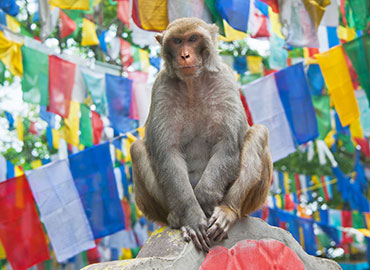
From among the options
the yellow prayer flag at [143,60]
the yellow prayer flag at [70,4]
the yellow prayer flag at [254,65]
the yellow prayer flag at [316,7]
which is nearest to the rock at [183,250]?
the yellow prayer flag at [316,7]

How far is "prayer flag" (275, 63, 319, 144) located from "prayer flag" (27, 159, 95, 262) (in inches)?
107

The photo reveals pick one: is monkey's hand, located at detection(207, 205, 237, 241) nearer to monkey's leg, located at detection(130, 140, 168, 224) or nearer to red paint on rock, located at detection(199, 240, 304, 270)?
red paint on rock, located at detection(199, 240, 304, 270)

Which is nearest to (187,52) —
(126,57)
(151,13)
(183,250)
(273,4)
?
(183,250)

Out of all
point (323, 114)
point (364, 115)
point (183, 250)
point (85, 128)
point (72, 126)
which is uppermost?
point (72, 126)

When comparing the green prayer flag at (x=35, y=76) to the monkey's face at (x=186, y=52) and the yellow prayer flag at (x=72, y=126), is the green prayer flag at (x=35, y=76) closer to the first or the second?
the yellow prayer flag at (x=72, y=126)

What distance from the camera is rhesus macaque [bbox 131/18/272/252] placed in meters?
2.76

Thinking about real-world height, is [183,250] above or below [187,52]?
below

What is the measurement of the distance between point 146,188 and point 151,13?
7.45 ft

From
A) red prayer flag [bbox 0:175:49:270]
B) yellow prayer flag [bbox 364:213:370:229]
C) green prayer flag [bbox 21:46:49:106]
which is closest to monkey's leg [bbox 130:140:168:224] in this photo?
red prayer flag [bbox 0:175:49:270]

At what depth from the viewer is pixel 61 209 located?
5285 mm

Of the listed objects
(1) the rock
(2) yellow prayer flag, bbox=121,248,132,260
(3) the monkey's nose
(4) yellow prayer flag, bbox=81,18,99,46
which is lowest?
(2) yellow prayer flag, bbox=121,248,132,260

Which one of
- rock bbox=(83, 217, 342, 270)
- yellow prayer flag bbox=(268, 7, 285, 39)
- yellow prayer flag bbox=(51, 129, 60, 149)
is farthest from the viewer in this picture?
yellow prayer flag bbox=(51, 129, 60, 149)

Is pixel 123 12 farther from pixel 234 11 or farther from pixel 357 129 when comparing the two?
pixel 357 129

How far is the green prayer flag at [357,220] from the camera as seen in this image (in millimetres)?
9617
